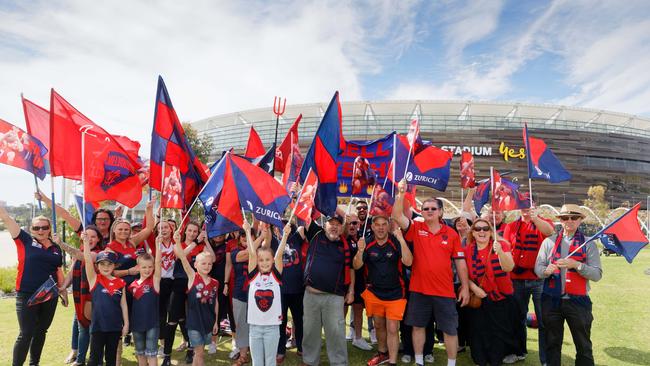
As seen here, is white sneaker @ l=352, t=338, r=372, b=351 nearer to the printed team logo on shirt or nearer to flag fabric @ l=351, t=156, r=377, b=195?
the printed team logo on shirt

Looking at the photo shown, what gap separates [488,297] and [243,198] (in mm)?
3497

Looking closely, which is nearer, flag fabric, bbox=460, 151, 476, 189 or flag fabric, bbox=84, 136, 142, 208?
flag fabric, bbox=84, 136, 142, 208

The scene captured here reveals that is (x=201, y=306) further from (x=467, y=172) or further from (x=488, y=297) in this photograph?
(x=467, y=172)

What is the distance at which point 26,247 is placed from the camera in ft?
16.0

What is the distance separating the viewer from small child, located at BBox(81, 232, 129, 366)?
453 cm

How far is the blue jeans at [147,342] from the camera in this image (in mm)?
4773

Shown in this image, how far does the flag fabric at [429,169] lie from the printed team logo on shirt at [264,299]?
3124 mm

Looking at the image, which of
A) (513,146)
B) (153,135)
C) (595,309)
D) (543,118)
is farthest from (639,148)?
(153,135)

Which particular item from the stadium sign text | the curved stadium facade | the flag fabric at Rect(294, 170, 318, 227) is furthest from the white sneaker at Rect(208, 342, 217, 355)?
the stadium sign text

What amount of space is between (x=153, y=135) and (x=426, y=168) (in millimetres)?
4302

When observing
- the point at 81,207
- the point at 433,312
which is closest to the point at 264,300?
the point at 433,312

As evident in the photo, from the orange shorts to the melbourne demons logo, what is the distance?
3.88 meters

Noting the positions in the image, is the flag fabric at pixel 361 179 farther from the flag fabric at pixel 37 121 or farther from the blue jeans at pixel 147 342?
the flag fabric at pixel 37 121

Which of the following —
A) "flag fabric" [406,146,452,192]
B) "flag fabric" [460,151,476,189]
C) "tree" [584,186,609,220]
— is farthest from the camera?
"tree" [584,186,609,220]
